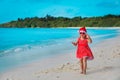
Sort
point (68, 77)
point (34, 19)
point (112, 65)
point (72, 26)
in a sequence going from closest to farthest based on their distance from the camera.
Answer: point (68, 77) → point (112, 65) → point (72, 26) → point (34, 19)

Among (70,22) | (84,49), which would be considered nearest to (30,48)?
(84,49)

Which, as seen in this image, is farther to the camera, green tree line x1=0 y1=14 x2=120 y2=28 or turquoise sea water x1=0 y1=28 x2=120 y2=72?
green tree line x1=0 y1=14 x2=120 y2=28

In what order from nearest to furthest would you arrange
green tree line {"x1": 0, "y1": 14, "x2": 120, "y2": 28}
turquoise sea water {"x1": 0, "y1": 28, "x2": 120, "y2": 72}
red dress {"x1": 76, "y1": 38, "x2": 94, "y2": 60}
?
red dress {"x1": 76, "y1": 38, "x2": 94, "y2": 60} → turquoise sea water {"x1": 0, "y1": 28, "x2": 120, "y2": 72} → green tree line {"x1": 0, "y1": 14, "x2": 120, "y2": 28}

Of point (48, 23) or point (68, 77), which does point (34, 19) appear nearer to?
point (48, 23)

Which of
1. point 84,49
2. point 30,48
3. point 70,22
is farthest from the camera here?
point 70,22

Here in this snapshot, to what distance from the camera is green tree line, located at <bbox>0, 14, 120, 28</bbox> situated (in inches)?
3728

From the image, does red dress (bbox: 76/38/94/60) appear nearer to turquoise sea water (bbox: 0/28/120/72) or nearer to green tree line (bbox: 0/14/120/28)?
turquoise sea water (bbox: 0/28/120/72)

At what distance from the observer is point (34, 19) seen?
115m

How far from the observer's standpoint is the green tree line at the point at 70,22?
9469 centimetres

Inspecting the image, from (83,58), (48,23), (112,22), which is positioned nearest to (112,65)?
(83,58)

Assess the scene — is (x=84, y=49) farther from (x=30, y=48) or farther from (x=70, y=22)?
(x=70, y=22)

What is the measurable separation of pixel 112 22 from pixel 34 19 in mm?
31677

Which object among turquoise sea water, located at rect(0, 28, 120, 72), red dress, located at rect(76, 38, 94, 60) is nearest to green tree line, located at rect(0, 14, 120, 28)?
turquoise sea water, located at rect(0, 28, 120, 72)

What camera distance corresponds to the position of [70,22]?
108 meters
